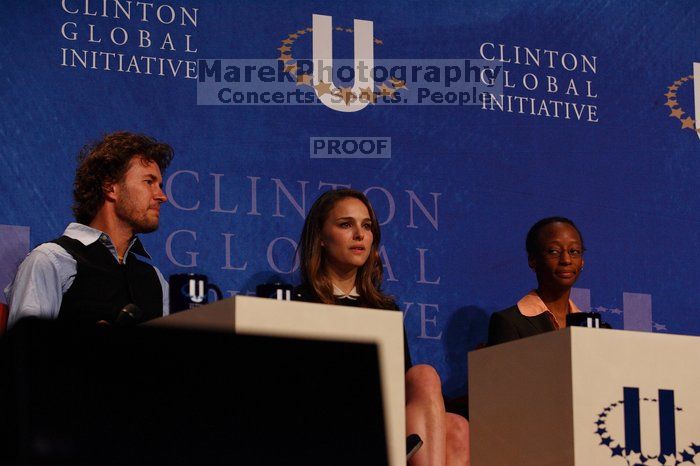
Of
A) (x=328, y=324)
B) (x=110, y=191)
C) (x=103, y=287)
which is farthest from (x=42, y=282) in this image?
(x=328, y=324)

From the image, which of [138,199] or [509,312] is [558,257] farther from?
[138,199]

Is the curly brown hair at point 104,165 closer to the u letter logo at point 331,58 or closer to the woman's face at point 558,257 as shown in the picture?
the u letter logo at point 331,58

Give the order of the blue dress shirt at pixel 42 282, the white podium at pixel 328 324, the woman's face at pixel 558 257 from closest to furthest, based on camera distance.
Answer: the white podium at pixel 328 324 < the blue dress shirt at pixel 42 282 < the woman's face at pixel 558 257

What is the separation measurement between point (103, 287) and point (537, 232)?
5.40 ft

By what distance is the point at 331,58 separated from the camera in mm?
4234

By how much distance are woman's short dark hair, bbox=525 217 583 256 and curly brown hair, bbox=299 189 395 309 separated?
29.7 inches

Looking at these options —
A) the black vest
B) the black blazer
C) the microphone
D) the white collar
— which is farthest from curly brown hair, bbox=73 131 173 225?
the black blazer

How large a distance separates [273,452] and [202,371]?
0.15 metres

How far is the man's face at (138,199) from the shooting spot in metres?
3.48

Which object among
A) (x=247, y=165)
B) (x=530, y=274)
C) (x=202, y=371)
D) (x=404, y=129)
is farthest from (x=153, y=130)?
(x=202, y=371)

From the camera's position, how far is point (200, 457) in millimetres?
1535

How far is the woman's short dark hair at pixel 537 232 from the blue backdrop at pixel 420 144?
0.14 meters

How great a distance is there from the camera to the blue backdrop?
152 inches

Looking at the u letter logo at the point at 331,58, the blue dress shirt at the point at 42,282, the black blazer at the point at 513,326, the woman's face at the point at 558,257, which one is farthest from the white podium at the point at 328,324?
the u letter logo at the point at 331,58
